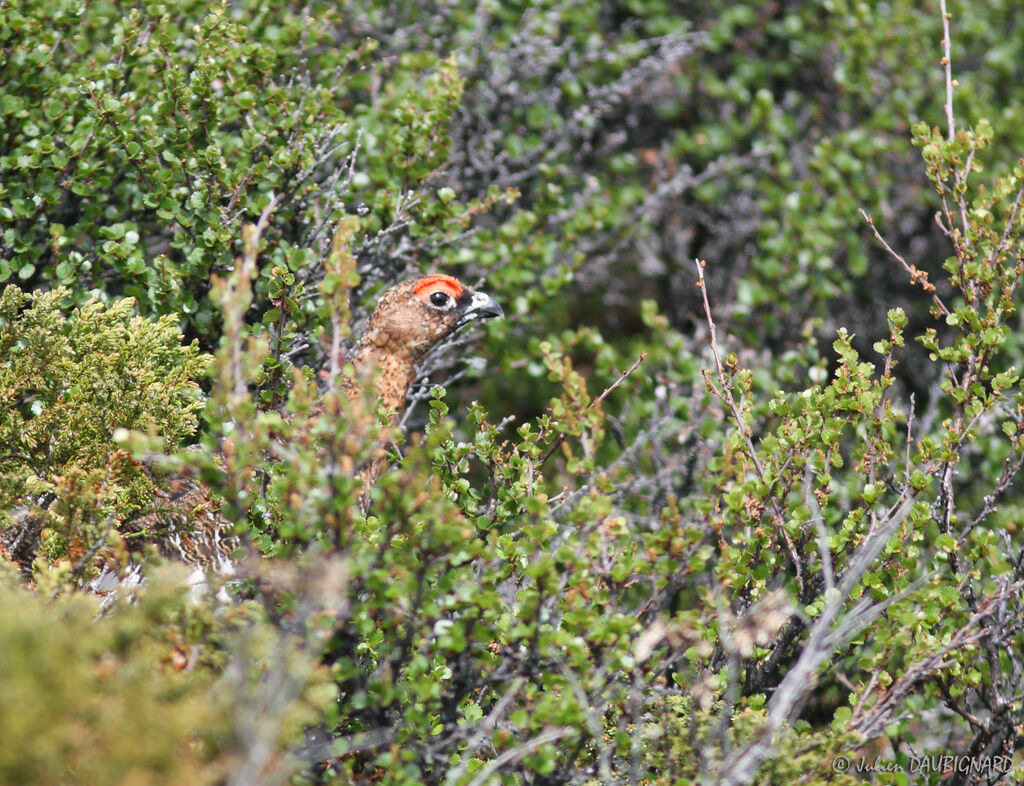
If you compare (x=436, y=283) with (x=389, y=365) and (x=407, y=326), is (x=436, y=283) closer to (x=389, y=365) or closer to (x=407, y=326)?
(x=407, y=326)

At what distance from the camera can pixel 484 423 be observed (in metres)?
3.29

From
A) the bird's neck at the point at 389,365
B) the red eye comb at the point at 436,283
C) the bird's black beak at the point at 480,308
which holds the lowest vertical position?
the bird's neck at the point at 389,365

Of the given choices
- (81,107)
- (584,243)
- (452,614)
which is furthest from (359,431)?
(584,243)

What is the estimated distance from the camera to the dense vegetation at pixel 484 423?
238 centimetres

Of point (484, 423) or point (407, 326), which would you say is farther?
point (407, 326)

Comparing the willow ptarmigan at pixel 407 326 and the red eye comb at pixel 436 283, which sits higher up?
the red eye comb at pixel 436 283

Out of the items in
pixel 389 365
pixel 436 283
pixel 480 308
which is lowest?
pixel 389 365

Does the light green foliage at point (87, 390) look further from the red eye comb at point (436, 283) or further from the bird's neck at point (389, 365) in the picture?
the red eye comb at point (436, 283)

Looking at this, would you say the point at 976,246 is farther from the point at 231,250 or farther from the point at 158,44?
the point at 158,44

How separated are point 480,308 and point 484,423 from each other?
1.02 meters

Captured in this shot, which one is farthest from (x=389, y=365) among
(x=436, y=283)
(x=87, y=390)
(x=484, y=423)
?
(x=87, y=390)

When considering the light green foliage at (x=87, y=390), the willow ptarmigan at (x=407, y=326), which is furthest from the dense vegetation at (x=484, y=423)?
the willow ptarmigan at (x=407, y=326)

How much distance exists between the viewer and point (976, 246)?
3.62 meters

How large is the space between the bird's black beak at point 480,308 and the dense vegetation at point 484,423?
21cm
